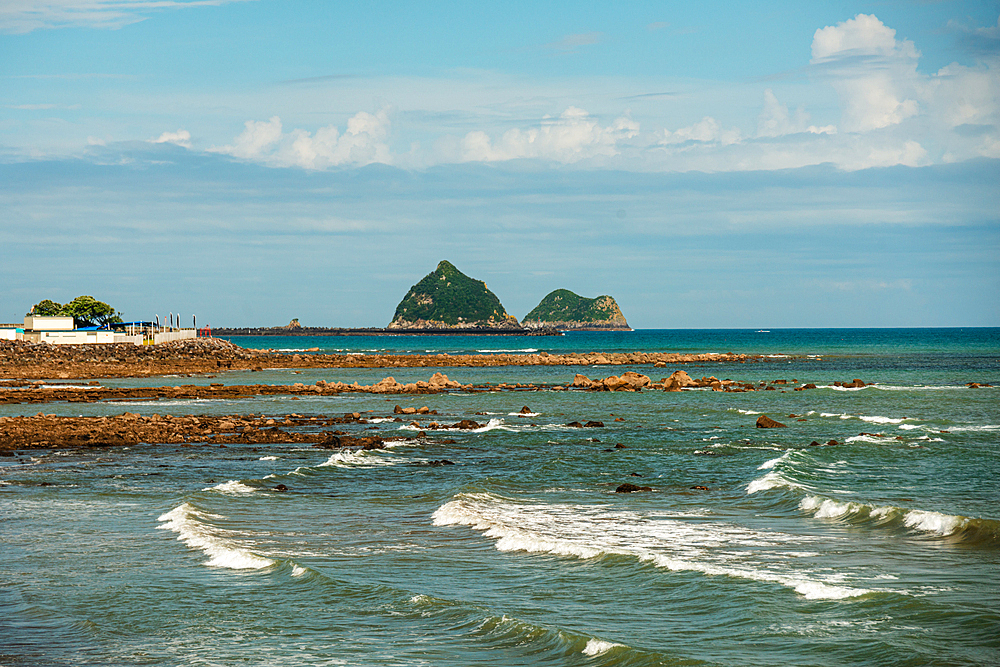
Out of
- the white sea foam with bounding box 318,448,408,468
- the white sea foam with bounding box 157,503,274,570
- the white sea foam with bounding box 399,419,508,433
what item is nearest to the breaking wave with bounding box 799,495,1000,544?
the white sea foam with bounding box 157,503,274,570

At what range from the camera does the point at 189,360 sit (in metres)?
91.6

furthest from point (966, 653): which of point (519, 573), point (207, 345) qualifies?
point (207, 345)

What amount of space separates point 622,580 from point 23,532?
11666mm

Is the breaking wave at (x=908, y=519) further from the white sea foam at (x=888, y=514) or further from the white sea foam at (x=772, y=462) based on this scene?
the white sea foam at (x=772, y=462)

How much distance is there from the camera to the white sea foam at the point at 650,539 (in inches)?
572

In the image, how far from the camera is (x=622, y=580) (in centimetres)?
1452

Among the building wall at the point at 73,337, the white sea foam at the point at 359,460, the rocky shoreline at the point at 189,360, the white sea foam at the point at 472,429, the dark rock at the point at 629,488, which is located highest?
the building wall at the point at 73,337

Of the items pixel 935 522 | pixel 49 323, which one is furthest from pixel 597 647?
pixel 49 323

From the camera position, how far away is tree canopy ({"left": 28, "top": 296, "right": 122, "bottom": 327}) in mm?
123312

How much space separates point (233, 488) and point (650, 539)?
1152 centimetres

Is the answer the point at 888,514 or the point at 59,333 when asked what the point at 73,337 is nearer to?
the point at 59,333

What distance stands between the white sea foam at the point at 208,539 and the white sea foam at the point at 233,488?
2163mm

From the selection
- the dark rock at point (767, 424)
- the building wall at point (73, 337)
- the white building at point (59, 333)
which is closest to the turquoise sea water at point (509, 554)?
the dark rock at point (767, 424)

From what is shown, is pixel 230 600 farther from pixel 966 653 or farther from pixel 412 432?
pixel 412 432
